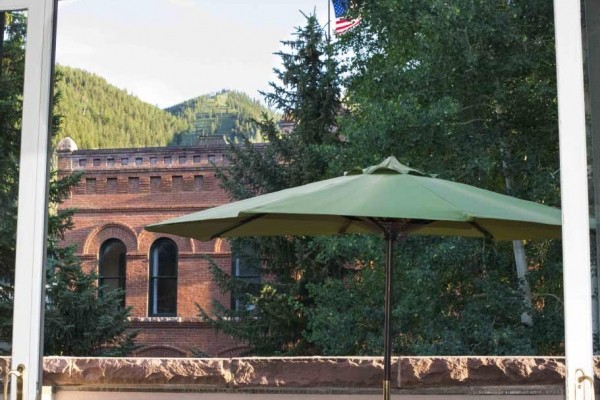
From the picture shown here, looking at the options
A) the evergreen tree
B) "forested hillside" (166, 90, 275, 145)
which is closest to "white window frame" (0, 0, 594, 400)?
the evergreen tree

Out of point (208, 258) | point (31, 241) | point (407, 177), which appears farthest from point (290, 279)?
point (31, 241)

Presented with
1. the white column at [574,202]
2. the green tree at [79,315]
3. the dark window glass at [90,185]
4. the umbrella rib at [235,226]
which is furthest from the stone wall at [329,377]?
the dark window glass at [90,185]

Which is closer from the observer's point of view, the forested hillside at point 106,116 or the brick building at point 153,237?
the brick building at point 153,237

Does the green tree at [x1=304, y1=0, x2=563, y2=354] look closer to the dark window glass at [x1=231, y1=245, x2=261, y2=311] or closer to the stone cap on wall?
the dark window glass at [x1=231, y1=245, x2=261, y2=311]

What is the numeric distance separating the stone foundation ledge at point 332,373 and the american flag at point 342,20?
1159cm

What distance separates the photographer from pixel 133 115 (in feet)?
93.5

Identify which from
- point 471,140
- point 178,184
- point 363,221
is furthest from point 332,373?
point 178,184

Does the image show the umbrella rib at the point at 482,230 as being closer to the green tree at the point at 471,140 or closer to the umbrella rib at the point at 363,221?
the umbrella rib at the point at 363,221

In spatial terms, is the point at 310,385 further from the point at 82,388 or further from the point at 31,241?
the point at 31,241

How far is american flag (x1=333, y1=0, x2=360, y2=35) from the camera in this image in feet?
55.1

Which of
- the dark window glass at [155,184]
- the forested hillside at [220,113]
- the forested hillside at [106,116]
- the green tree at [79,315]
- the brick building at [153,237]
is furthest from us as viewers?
Result: the forested hillside at [106,116]

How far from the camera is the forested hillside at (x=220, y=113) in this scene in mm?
26156

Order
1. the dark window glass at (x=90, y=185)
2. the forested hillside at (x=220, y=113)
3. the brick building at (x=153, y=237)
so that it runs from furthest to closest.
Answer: the forested hillside at (x=220, y=113), the dark window glass at (x=90, y=185), the brick building at (x=153, y=237)

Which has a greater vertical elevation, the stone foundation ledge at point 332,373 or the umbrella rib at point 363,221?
the umbrella rib at point 363,221
